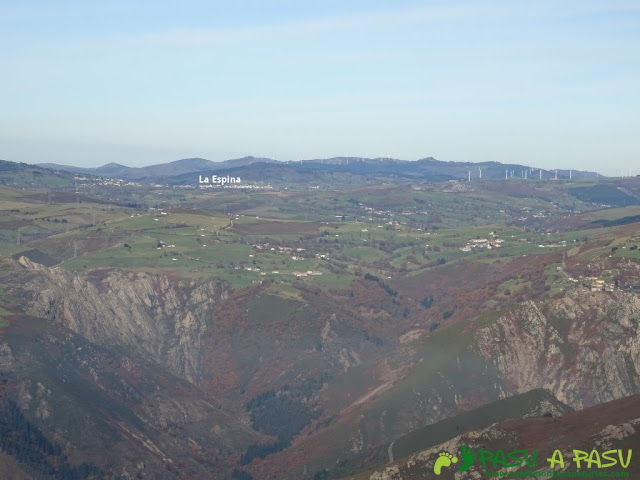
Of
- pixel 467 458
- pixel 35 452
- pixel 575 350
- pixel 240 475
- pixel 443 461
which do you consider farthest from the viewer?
pixel 575 350

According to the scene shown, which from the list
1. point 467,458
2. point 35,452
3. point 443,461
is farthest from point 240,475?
point 467,458

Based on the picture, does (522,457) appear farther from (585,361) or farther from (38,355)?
(38,355)

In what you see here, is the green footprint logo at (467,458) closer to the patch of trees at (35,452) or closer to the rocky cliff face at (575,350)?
the patch of trees at (35,452)

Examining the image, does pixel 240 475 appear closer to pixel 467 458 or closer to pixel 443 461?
pixel 443 461
